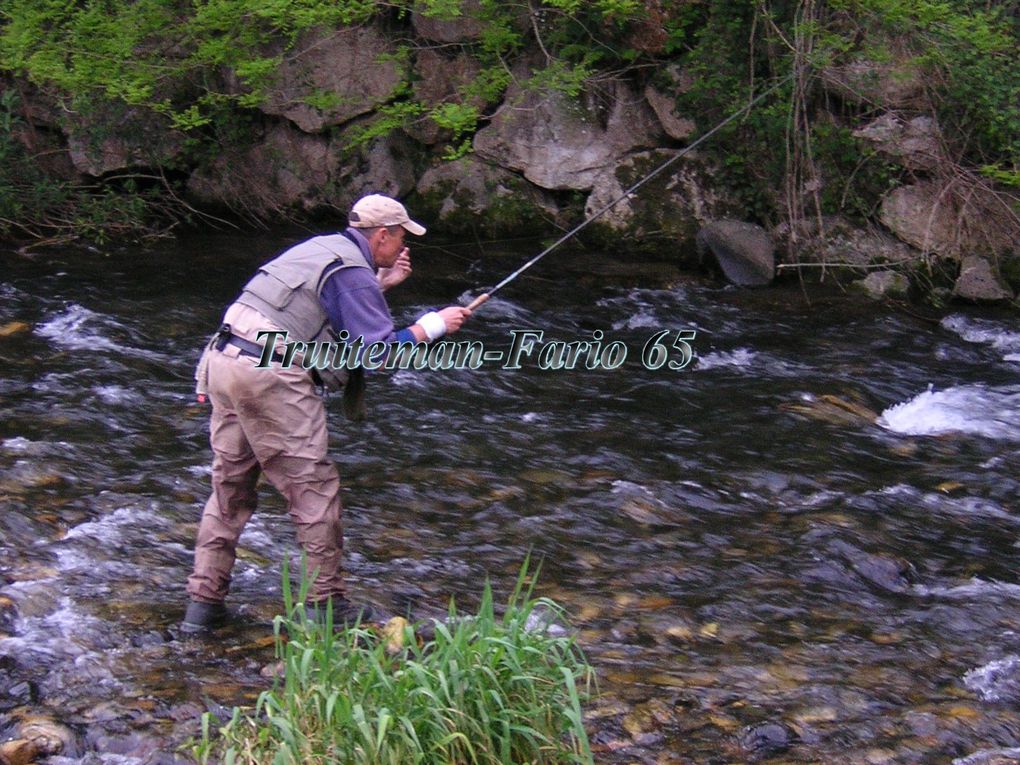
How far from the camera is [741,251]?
396 inches

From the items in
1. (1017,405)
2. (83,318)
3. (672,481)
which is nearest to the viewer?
(672,481)

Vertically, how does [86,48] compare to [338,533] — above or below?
above

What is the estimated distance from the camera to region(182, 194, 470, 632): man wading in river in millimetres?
4074

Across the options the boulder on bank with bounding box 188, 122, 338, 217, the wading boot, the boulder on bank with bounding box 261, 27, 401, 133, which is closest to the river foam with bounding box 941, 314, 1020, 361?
the boulder on bank with bounding box 261, 27, 401, 133

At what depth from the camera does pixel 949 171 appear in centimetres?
986

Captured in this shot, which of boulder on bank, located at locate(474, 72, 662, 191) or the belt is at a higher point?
boulder on bank, located at locate(474, 72, 662, 191)

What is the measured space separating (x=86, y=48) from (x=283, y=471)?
282 inches

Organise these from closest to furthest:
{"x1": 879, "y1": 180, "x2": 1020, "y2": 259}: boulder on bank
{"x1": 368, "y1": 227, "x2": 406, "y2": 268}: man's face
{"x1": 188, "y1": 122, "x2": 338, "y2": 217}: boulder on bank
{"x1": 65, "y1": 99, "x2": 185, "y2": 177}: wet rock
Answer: {"x1": 368, "y1": 227, "x2": 406, "y2": 268}: man's face, {"x1": 879, "y1": 180, "x2": 1020, "y2": 259}: boulder on bank, {"x1": 65, "y1": 99, "x2": 185, "y2": 177}: wet rock, {"x1": 188, "y1": 122, "x2": 338, "y2": 217}: boulder on bank

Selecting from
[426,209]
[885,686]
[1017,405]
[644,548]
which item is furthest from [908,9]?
[885,686]

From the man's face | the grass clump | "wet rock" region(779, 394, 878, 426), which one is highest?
the man's face

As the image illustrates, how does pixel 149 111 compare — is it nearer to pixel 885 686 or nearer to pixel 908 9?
pixel 908 9

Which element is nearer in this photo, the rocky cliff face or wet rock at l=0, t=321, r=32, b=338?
wet rock at l=0, t=321, r=32, b=338

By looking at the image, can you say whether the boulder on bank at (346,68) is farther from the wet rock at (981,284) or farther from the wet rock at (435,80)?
the wet rock at (981,284)

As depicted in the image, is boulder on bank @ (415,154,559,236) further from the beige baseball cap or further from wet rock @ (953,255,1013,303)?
the beige baseball cap
